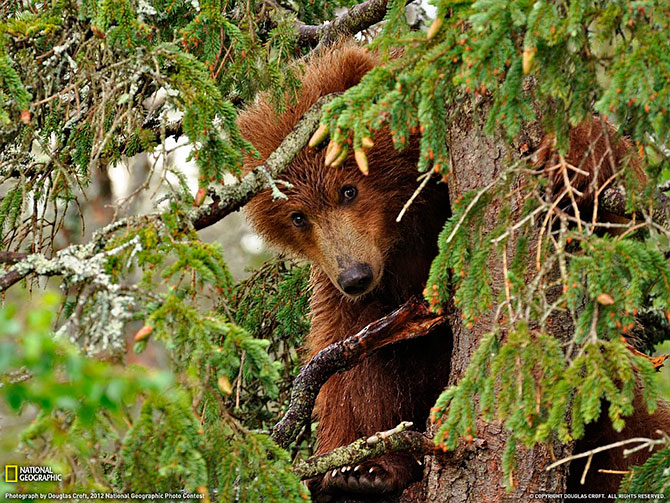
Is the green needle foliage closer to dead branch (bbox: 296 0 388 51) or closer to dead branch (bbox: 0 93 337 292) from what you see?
dead branch (bbox: 0 93 337 292)

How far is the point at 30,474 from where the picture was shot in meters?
2.48

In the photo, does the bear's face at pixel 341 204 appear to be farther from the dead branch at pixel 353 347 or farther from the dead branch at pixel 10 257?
the dead branch at pixel 10 257

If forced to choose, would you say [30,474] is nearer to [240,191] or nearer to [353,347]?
[240,191]

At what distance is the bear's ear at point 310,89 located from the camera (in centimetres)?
462

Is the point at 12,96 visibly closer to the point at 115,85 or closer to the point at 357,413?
the point at 115,85

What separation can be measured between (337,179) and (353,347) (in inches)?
42.7

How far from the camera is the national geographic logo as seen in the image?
7.98 feet

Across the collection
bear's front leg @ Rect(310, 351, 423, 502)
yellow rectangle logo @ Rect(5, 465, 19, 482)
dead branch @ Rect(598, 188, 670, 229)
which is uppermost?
dead branch @ Rect(598, 188, 670, 229)

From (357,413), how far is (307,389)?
1.10 m

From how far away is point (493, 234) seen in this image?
273 cm

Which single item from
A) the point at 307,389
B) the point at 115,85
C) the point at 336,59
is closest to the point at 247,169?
the point at 336,59

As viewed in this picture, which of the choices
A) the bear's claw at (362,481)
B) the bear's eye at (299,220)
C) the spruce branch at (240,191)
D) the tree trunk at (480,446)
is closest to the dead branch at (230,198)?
the spruce branch at (240,191)

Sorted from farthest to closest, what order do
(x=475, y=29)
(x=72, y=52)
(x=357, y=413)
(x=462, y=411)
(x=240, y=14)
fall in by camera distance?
(x=357, y=413) → (x=240, y=14) → (x=72, y=52) → (x=462, y=411) → (x=475, y=29)

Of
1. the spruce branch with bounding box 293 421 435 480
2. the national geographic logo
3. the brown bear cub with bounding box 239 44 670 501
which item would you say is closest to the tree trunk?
the spruce branch with bounding box 293 421 435 480
